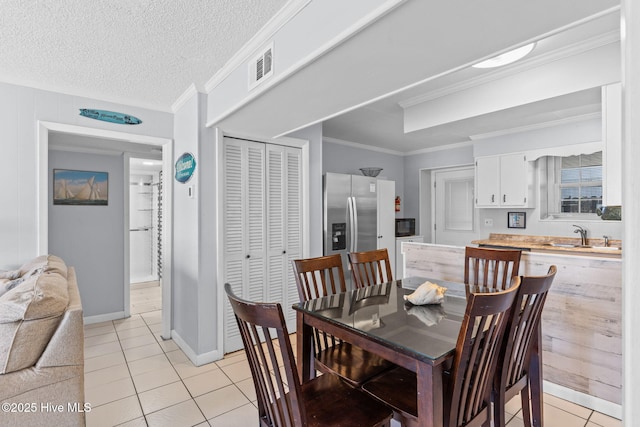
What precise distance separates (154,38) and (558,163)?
482 cm

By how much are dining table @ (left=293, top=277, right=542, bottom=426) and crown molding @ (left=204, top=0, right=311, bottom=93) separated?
158 cm

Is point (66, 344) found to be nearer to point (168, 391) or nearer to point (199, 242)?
point (168, 391)

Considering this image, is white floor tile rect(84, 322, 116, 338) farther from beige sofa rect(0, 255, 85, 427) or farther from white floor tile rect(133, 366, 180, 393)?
beige sofa rect(0, 255, 85, 427)

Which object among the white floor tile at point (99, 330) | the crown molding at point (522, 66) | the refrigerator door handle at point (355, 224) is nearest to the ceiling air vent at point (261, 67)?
the crown molding at point (522, 66)

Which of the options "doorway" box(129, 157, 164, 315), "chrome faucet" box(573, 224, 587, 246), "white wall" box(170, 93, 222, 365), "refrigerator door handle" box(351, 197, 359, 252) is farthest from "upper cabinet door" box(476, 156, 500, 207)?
"doorway" box(129, 157, 164, 315)

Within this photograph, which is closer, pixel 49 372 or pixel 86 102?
pixel 49 372

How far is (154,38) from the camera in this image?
2100mm

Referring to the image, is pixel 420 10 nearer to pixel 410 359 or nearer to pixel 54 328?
pixel 410 359

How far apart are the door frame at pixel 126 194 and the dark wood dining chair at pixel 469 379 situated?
2682 millimetres

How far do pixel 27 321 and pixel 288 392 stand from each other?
1.37 meters

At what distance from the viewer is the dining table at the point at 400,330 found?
4.00 feet

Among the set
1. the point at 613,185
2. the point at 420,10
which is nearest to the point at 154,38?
the point at 420,10

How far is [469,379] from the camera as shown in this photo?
1.29 meters

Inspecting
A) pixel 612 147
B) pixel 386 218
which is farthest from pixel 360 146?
pixel 612 147
